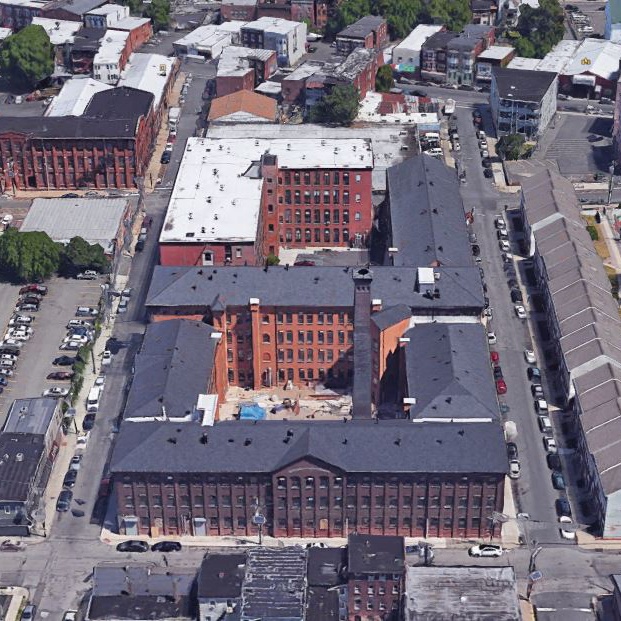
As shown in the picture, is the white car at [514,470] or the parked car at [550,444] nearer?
the white car at [514,470]

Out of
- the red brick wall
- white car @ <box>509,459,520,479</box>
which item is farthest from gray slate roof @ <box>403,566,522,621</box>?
white car @ <box>509,459,520,479</box>

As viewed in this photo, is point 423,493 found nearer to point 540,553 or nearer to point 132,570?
point 540,553

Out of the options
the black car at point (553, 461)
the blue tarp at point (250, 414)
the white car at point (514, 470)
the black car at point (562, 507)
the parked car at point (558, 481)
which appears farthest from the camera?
the blue tarp at point (250, 414)

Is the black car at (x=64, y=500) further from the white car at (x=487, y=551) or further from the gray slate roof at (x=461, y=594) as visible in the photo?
the white car at (x=487, y=551)

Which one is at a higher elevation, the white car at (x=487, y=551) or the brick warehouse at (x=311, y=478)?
the brick warehouse at (x=311, y=478)

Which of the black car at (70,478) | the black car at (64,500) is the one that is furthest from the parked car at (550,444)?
the black car at (64,500)

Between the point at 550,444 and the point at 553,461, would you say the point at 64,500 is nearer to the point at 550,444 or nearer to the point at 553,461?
the point at 553,461
